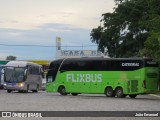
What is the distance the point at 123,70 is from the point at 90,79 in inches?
138

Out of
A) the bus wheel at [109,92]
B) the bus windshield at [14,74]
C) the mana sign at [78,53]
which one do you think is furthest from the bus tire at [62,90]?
the mana sign at [78,53]

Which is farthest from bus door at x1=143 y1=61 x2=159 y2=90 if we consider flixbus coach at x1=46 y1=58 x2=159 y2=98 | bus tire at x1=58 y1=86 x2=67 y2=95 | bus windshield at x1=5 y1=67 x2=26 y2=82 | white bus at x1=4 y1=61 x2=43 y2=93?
bus windshield at x1=5 y1=67 x2=26 y2=82

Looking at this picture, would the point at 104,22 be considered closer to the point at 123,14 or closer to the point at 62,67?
the point at 123,14

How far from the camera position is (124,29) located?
215 ft

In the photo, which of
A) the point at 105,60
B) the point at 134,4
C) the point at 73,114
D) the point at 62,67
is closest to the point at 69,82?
the point at 62,67

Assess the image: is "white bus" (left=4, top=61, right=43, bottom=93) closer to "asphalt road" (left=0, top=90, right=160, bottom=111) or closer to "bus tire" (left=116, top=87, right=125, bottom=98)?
"bus tire" (left=116, top=87, right=125, bottom=98)

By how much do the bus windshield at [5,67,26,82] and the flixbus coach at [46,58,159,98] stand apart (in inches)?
211

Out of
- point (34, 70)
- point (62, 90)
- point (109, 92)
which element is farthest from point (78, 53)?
point (109, 92)

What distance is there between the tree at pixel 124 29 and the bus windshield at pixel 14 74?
15.3 m

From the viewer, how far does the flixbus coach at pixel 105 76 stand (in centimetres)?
4091

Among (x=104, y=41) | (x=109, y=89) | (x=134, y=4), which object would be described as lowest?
(x=109, y=89)

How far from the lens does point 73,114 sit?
49.5 feet

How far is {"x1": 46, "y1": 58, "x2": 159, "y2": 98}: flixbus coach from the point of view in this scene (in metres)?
40.9

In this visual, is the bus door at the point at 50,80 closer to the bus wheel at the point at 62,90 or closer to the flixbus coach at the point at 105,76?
the flixbus coach at the point at 105,76
